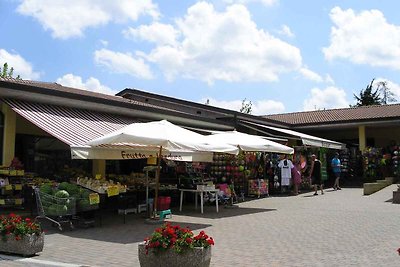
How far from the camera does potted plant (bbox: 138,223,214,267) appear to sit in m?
6.31

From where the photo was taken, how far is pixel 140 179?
1484 cm

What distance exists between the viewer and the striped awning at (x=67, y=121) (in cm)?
1123

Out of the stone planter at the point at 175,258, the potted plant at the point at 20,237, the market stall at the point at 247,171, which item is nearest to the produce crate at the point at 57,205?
the potted plant at the point at 20,237

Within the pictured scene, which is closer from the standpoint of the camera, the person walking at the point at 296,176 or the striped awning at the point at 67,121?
the striped awning at the point at 67,121

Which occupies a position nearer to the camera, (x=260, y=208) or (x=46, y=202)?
(x=46, y=202)

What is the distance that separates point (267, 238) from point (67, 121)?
644 cm

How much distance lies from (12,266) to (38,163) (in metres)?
8.98

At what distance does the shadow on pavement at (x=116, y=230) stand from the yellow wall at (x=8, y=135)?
84.9 inches

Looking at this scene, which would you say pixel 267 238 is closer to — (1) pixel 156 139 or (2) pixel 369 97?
(1) pixel 156 139

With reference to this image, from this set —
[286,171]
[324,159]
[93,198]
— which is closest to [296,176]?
[286,171]

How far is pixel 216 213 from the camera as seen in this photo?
13.8 meters

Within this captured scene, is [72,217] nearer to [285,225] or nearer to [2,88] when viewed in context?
[2,88]

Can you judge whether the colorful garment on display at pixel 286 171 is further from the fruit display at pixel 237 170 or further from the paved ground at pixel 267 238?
the paved ground at pixel 267 238

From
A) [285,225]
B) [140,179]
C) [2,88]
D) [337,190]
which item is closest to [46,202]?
[2,88]
